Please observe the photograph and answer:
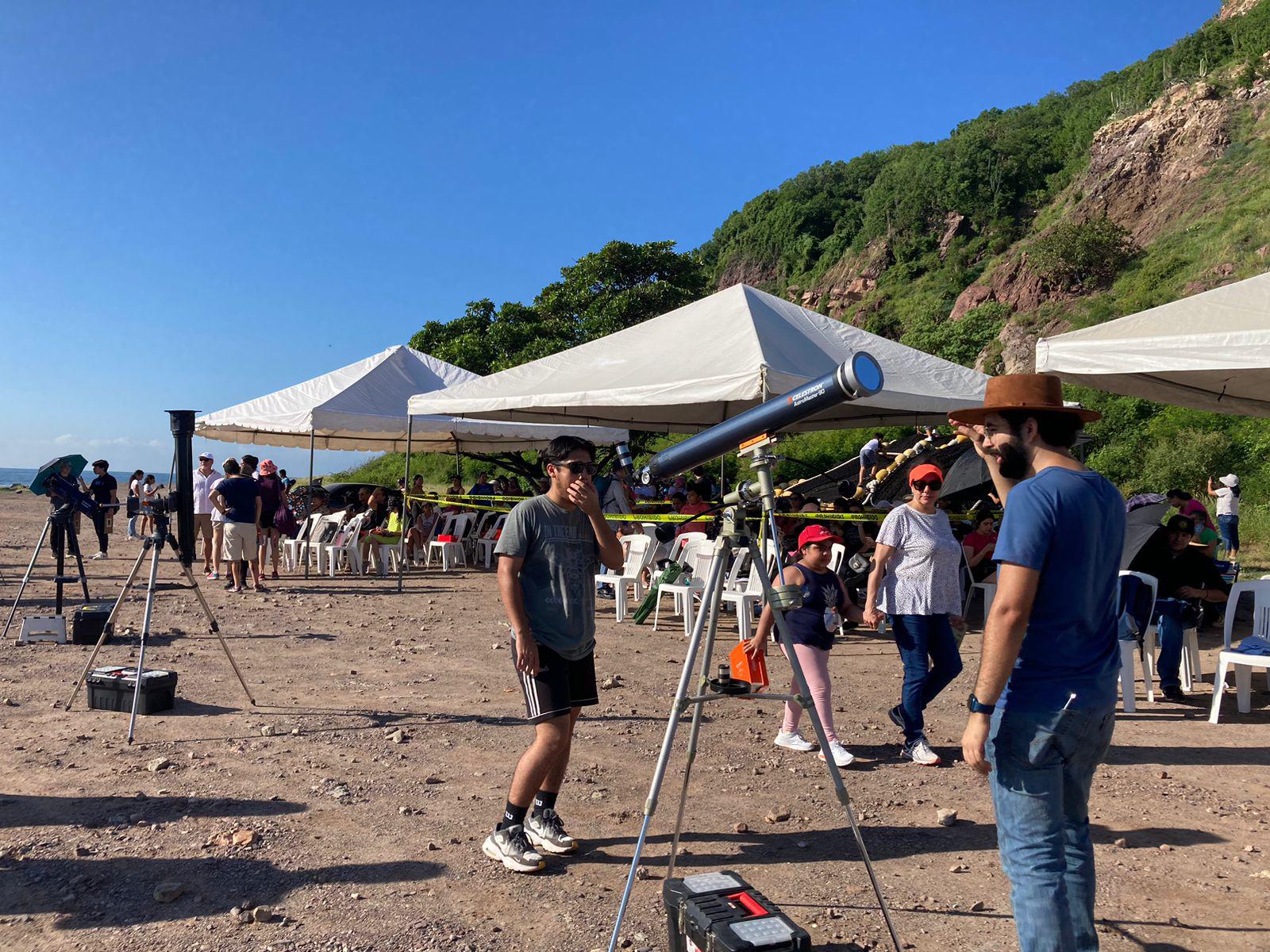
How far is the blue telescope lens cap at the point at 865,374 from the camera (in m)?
2.93

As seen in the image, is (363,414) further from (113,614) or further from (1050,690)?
(1050,690)

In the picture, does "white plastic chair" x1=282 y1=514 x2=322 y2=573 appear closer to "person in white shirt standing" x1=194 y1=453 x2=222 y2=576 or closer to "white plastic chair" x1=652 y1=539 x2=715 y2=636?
"person in white shirt standing" x1=194 y1=453 x2=222 y2=576

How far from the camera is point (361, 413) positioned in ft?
49.9

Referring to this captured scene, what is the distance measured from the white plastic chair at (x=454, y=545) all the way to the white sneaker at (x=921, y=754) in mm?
11268

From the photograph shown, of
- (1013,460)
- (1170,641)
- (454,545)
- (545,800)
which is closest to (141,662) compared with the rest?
(545,800)

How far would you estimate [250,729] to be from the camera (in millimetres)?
5773

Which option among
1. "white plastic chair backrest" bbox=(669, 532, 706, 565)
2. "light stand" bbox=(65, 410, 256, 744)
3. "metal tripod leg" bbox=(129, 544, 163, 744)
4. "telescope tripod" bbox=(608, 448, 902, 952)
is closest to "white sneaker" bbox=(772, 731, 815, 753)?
"telescope tripod" bbox=(608, 448, 902, 952)

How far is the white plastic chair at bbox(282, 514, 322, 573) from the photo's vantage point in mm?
14773

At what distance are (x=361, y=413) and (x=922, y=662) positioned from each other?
1180 cm

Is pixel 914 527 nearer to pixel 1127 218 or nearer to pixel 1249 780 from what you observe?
pixel 1249 780

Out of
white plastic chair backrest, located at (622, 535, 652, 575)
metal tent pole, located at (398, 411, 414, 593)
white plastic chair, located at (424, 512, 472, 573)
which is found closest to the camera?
white plastic chair backrest, located at (622, 535, 652, 575)

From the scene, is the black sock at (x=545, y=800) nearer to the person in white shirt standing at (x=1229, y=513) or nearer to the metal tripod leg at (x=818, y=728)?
the metal tripod leg at (x=818, y=728)

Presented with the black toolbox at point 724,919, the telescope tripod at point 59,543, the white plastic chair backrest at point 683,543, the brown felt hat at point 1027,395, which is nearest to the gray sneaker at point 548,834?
the black toolbox at point 724,919

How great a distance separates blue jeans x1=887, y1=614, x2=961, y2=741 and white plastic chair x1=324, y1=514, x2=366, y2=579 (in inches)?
429
